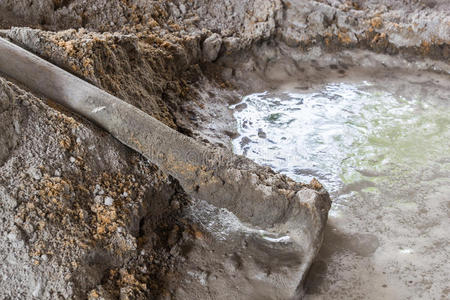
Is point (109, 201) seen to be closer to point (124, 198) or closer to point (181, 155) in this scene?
point (124, 198)

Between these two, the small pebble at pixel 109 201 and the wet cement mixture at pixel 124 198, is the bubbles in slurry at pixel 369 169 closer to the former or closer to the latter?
the wet cement mixture at pixel 124 198

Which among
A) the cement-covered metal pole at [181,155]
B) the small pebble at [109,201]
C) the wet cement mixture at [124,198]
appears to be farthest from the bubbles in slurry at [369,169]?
the small pebble at [109,201]

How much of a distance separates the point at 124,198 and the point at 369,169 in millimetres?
1941

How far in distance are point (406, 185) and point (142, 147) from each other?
1.95 meters

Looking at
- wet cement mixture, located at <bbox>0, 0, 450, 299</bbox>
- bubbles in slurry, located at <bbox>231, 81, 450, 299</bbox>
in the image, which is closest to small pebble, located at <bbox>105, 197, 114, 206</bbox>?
wet cement mixture, located at <bbox>0, 0, 450, 299</bbox>

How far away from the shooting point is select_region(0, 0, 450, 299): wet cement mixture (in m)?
2.15

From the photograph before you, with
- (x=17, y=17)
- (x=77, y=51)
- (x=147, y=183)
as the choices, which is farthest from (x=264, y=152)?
(x=17, y=17)

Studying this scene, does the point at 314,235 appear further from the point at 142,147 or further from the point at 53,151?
the point at 53,151

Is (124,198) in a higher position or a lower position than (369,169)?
higher

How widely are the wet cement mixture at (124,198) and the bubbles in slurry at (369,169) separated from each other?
0.07 meters

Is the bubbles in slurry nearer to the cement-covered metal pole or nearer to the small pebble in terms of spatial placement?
the cement-covered metal pole

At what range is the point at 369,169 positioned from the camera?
3.50m

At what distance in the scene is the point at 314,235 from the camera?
8.11 ft

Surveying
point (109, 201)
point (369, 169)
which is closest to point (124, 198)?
point (109, 201)
